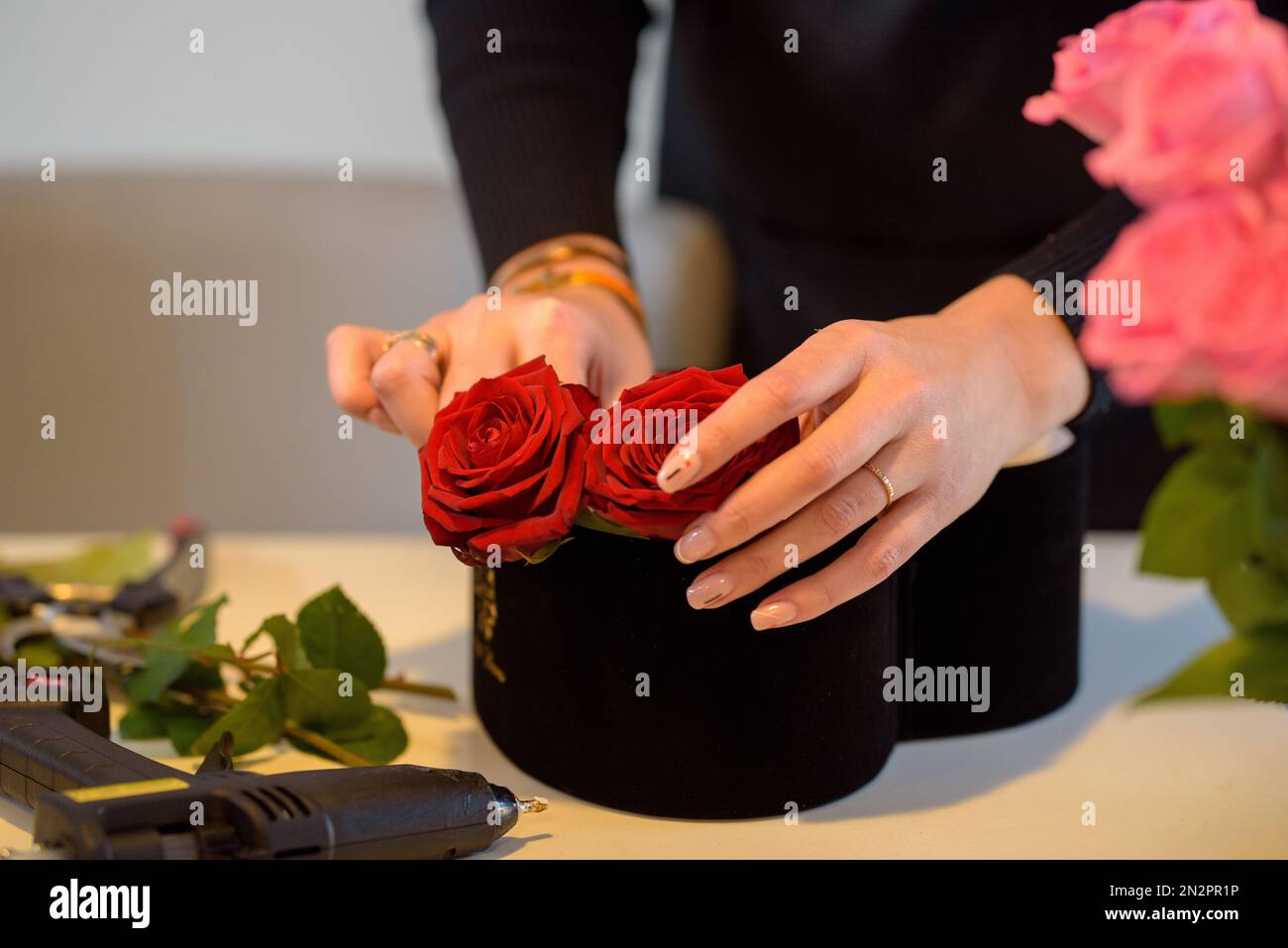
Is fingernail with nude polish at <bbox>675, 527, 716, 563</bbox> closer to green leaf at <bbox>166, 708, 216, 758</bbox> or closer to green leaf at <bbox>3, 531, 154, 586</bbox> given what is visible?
green leaf at <bbox>166, 708, 216, 758</bbox>

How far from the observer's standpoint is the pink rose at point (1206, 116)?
30 cm

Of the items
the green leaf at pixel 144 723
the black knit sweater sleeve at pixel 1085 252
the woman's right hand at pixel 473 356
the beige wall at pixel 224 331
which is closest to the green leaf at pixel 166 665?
the green leaf at pixel 144 723

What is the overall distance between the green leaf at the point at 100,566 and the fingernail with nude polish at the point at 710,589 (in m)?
0.51

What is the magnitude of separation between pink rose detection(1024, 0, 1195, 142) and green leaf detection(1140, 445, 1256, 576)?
0.10m

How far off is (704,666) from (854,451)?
109 mm

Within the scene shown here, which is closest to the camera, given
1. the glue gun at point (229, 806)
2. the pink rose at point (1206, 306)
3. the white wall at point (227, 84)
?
the pink rose at point (1206, 306)

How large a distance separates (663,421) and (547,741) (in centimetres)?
17

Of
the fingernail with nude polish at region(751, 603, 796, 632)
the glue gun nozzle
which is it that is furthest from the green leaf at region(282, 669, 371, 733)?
the fingernail with nude polish at region(751, 603, 796, 632)

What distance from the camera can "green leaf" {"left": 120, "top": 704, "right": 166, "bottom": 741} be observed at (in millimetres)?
644

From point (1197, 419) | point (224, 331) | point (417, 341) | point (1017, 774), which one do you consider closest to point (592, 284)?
point (417, 341)

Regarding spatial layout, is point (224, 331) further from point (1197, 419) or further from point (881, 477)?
point (1197, 419)

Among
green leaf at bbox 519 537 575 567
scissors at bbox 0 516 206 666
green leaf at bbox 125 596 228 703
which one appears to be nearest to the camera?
green leaf at bbox 519 537 575 567

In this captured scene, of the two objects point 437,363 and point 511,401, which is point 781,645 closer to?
point 511,401

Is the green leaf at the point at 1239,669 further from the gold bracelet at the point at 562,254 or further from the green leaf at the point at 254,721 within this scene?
the gold bracelet at the point at 562,254
